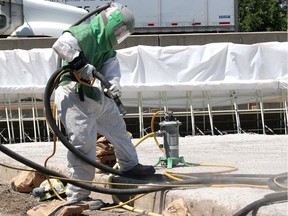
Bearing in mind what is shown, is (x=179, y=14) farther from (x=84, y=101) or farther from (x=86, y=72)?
(x=86, y=72)

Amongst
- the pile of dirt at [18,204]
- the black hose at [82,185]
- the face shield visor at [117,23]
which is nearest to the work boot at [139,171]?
the pile of dirt at [18,204]

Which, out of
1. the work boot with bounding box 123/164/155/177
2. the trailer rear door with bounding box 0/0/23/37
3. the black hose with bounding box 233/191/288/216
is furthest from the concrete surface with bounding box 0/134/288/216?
the trailer rear door with bounding box 0/0/23/37

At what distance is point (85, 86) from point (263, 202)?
6.34 ft

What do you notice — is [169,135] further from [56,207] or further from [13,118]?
[13,118]

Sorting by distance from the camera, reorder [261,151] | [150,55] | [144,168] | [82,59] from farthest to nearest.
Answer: [150,55] → [261,151] → [144,168] → [82,59]

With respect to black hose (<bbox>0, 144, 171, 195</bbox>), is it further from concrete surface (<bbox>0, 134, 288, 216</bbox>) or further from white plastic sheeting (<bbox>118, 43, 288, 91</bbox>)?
white plastic sheeting (<bbox>118, 43, 288, 91</bbox>)

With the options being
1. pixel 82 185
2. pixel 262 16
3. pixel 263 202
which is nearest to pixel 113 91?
pixel 82 185

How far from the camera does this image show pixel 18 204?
5.73 meters

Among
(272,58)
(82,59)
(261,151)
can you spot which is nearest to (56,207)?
(82,59)

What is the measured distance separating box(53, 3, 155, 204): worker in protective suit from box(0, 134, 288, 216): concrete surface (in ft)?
2.24

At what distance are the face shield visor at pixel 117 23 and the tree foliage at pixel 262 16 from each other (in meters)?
32.4

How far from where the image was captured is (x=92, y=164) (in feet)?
16.8

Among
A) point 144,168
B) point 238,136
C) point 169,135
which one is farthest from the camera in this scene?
point 238,136

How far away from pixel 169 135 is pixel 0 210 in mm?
1817
